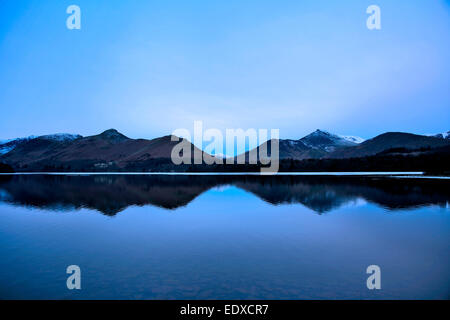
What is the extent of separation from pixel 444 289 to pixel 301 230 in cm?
1043

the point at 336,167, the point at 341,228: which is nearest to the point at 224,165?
the point at 336,167

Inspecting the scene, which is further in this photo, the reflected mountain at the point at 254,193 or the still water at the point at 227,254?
the reflected mountain at the point at 254,193

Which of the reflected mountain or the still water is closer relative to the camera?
the still water

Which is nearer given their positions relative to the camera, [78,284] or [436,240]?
[78,284]

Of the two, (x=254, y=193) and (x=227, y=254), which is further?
(x=254, y=193)

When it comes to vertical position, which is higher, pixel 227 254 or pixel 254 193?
pixel 227 254

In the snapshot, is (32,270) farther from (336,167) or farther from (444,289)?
(336,167)

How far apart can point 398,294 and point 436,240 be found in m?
10.2

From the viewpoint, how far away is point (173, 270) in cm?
1224
